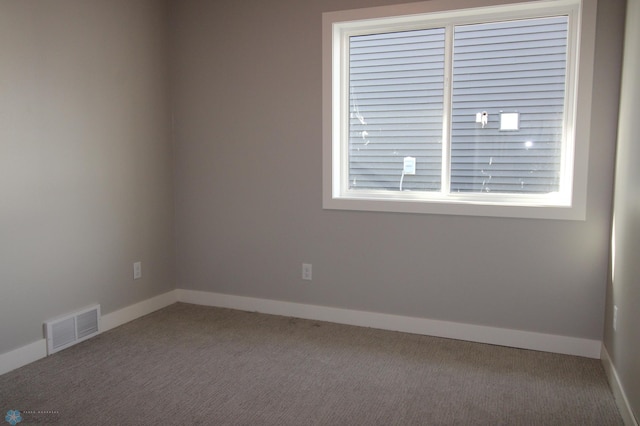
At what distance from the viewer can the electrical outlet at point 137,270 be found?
3758 mm

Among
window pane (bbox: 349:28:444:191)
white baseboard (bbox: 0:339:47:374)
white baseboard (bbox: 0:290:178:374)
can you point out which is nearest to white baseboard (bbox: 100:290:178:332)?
white baseboard (bbox: 0:290:178:374)

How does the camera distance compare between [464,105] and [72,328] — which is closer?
[72,328]

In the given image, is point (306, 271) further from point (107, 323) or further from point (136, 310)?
point (107, 323)

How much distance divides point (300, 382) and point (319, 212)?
133 centimetres

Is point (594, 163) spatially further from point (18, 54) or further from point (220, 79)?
point (18, 54)

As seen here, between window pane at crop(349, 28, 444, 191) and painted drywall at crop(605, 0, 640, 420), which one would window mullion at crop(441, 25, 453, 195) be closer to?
window pane at crop(349, 28, 444, 191)

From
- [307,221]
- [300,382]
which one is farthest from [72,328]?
[307,221]

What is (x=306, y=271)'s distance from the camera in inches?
148

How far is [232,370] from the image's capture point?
2.86 metres

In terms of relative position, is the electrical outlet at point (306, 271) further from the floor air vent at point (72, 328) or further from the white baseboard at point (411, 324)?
the floor air vent at point (72, 328)

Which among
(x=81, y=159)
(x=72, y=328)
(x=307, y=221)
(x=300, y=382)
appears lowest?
(x=300, y=382)

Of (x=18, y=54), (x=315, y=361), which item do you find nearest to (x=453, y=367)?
(x=315, y=361)

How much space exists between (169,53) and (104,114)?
0.89m

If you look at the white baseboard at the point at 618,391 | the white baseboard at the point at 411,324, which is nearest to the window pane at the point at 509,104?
the white baseboard at the point at 411,324
